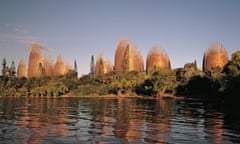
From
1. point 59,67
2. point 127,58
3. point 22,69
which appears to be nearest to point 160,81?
point 127,58

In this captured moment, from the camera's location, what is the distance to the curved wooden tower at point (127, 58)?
105m

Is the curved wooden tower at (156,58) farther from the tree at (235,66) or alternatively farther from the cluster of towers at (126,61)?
the tree at (235,66)

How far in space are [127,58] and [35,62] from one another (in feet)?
141

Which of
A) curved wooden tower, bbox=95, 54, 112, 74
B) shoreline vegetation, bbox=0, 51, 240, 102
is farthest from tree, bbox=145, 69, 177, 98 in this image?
curved wooden tower, bbox=95, 54, 112, 74

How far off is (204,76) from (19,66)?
91334 mm

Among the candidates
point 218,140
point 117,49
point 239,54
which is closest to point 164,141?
point 218,140

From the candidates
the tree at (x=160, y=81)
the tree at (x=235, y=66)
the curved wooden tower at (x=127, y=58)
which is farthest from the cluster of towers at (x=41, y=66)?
the tree at (x=235, y=66)

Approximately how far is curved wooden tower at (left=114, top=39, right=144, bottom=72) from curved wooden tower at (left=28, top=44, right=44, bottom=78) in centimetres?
3455

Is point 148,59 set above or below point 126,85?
above

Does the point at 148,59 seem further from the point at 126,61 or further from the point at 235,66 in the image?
the point at 235,66

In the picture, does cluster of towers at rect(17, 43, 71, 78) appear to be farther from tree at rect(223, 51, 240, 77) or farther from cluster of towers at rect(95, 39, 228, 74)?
tree at rect(223, 51, 240, 77)

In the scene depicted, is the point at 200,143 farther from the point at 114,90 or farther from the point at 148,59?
the point at 148,59

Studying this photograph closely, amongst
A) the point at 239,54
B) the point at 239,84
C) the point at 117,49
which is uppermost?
the point at 117,49

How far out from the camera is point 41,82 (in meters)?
94.2
